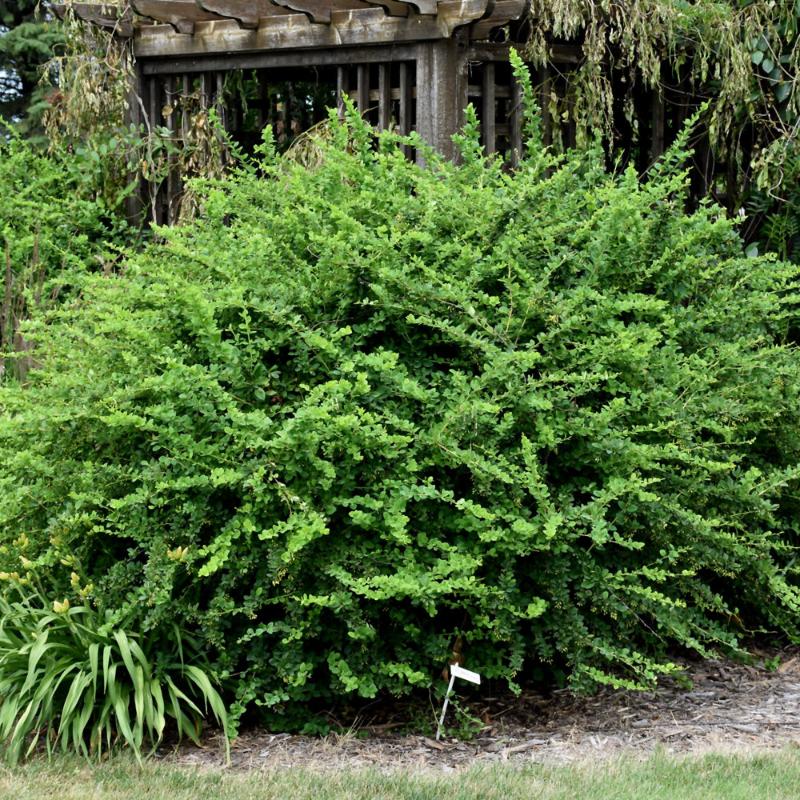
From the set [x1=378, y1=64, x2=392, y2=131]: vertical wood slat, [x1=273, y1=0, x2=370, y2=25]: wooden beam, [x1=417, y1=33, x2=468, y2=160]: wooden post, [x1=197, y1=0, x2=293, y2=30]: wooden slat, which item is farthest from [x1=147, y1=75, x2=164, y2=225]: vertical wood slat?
[x1=417, y1=33, x2=468, y2=160]: wooden post

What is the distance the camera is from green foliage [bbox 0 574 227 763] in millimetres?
3736

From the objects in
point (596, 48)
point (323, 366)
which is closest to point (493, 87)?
point (596, 48)

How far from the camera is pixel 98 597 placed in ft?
13.2

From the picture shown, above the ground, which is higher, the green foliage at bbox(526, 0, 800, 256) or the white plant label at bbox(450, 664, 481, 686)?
the green foliage at bbox(526, 0, 800, 256)

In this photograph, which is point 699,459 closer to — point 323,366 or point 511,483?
point 511,483

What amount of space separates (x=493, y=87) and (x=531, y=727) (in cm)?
456

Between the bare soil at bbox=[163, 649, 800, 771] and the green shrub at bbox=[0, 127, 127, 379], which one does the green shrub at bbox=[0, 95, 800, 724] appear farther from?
the green shrub at bbox=[0, 127, 127, 379]

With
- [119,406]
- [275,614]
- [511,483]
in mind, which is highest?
[119,406]

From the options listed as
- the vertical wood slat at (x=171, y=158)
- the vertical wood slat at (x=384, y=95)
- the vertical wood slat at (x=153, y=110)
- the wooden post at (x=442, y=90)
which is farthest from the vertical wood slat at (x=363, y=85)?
the vertical wood slat at (x=153, y=110)

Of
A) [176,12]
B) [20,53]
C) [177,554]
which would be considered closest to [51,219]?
[176,12]

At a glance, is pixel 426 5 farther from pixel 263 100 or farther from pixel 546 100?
pixel 263 100

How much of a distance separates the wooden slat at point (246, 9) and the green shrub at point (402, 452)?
3.08 metres

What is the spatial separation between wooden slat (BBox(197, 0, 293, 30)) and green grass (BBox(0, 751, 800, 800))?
523 cm

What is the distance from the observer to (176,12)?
25.4 ft
